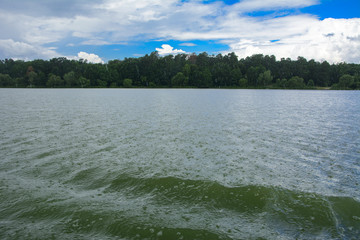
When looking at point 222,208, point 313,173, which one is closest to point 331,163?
point 313,173

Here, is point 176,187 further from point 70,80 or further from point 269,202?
point 70,80

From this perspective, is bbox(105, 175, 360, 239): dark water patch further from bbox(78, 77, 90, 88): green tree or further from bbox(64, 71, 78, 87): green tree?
bbox(64, 71, 78, 87): green tree

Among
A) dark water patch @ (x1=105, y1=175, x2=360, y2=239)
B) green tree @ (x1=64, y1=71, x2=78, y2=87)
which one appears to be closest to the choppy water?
dark water patch @ (x1=105, y1=175, x2=360, y2=239)

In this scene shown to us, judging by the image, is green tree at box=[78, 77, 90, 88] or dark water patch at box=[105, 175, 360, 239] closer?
dark water patch at box=[105, 175, 360, 239]

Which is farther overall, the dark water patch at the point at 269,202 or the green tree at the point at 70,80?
the green tree at the point at 70,80

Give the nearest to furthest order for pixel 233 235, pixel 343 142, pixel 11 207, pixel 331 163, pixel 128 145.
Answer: pixel 233 235, pixel 11 207, pixel 331 163, pixel 128 145, pixel 343 142

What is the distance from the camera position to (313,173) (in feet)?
37.2

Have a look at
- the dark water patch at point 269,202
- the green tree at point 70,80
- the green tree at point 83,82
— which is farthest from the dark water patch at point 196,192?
the green tree at point 70,80

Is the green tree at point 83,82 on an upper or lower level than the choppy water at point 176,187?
upper

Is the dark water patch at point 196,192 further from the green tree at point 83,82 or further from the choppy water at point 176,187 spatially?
the green tree at point 83,82

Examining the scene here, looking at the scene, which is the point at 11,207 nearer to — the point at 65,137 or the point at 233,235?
the point at 233,235

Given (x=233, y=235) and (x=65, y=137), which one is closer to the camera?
(x=233, y=235)

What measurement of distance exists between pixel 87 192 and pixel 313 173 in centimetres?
1065

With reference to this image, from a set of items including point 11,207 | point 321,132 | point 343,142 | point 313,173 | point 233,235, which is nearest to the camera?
point 233,235
